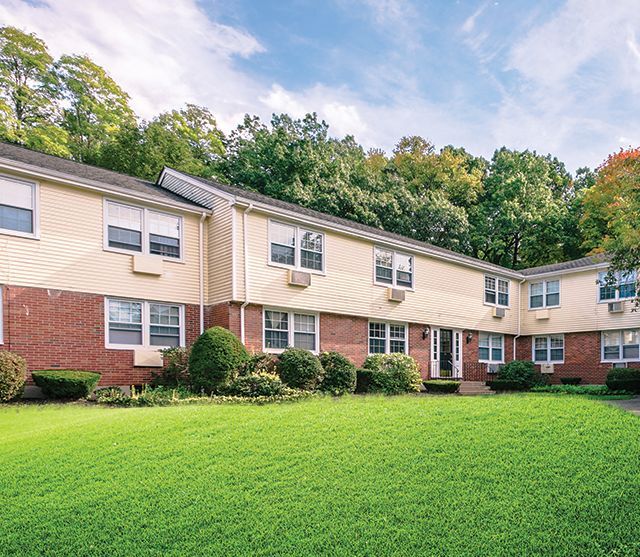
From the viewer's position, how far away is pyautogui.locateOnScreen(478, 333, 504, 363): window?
2245 cm

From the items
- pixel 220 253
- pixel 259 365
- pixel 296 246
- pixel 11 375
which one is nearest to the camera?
pixel 11 375

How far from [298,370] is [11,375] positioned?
6.58 metres

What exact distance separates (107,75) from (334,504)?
32.6 meters

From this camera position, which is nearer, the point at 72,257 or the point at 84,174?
the point at 72,257

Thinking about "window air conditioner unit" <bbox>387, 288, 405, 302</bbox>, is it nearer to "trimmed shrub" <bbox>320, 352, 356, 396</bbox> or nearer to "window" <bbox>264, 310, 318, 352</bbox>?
"window" <bbox>264, 310, 318, 352</bbox>

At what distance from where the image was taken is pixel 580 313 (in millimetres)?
22203

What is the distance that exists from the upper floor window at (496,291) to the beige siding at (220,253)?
42.6ft

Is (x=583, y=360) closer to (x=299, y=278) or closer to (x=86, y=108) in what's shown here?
(x=299, y=278)

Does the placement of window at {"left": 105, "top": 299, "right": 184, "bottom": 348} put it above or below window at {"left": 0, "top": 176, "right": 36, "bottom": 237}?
below

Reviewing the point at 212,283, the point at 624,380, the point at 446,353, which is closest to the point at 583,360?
the point at 624,380

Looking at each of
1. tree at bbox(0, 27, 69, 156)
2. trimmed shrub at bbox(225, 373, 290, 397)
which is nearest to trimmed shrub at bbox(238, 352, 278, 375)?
trimmed shrub at bbox(225, 373, 290, 397)

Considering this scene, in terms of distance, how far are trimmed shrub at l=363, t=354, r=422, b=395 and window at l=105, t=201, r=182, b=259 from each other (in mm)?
7008

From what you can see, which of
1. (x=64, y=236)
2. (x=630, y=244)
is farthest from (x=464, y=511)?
(x=64, y=236)

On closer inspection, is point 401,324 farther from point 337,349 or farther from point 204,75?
point 204,75
